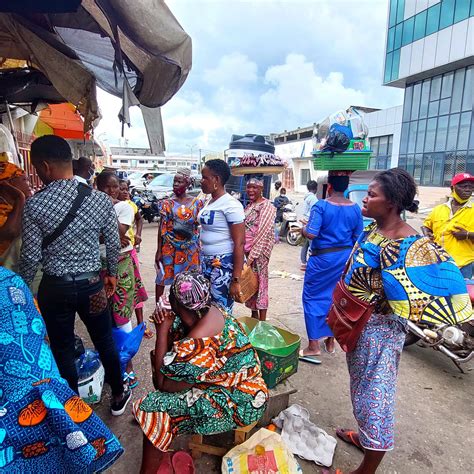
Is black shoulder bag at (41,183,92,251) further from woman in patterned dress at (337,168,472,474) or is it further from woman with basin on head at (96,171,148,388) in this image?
woman in patterned dress at (337,168,472,474)

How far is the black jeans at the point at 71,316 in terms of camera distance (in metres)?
2.08

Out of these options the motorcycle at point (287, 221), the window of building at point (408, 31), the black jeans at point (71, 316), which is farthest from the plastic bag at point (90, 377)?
the window of building at point (408, 31)

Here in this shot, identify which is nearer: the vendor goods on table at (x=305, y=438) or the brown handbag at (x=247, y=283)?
the vendor goods on table at (x=305, y=438)

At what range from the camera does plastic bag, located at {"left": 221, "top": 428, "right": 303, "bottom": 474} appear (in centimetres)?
193

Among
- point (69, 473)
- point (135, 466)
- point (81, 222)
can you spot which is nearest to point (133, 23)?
point (81, 222)

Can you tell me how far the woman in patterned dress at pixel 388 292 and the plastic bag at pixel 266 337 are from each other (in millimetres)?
722

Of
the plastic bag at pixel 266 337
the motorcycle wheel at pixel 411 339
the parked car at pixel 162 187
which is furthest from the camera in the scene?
the parked car at pixel 162 187

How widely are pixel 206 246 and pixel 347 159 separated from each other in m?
1.53

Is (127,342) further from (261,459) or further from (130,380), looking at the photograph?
(261,459)

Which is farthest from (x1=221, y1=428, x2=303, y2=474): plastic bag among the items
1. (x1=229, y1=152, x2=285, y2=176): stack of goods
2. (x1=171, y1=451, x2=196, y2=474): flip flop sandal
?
(x1=229, y1=152, x2=285, y2=176): stack of goods

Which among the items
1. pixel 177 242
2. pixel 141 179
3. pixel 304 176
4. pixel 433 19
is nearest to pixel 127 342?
pixel 177 242

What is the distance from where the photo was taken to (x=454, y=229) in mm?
3900

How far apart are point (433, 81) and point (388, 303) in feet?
83.7

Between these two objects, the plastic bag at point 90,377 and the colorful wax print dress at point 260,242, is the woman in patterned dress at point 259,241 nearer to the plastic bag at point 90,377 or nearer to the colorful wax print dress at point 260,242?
the colorful wax print dress at point 260,242
